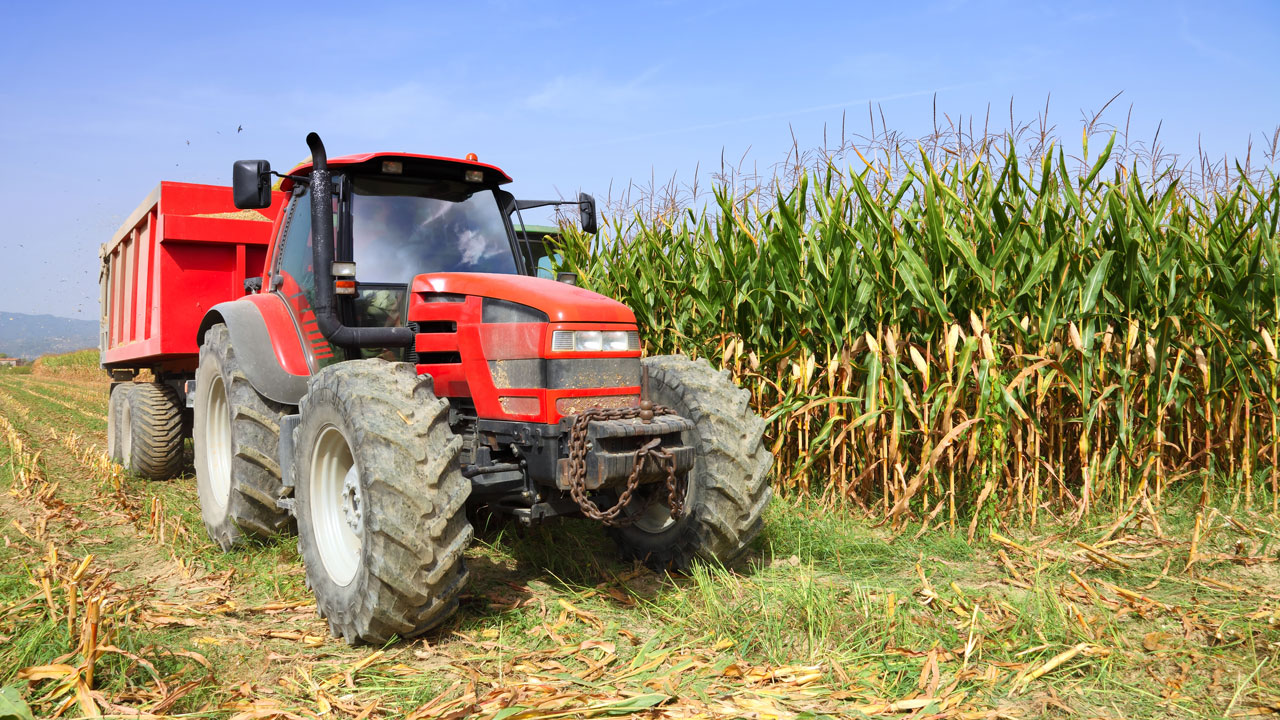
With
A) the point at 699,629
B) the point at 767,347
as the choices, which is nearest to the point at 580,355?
the point at 699,629

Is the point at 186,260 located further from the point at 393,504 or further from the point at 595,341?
the point at 393,504

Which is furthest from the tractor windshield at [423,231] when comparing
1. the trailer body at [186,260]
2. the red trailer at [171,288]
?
the red trailer at [171,288]

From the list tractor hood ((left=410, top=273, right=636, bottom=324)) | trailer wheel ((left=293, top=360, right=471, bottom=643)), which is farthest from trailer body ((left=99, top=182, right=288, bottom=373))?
trailer wheel ((left=293, top=360, right=471, bottom=643))

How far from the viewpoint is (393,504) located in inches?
127

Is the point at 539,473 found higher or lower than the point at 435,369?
lower

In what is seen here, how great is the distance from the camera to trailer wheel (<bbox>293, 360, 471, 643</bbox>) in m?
3.22

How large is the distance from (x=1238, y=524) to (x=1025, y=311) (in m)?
1.60

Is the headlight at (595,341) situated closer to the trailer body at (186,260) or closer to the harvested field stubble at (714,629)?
the harvested field stubble at (714,629)

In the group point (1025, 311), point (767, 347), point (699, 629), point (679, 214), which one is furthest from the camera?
point (679, 214)

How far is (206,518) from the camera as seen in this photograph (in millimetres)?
5141

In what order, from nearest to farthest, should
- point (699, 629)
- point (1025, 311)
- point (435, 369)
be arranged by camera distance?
point (699, 629) < point (435, 369) < point (1025, 311)

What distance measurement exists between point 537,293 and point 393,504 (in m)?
1.14

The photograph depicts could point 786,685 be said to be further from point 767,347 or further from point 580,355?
point 767,347

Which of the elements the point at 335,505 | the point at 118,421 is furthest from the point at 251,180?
the point at 118,421
